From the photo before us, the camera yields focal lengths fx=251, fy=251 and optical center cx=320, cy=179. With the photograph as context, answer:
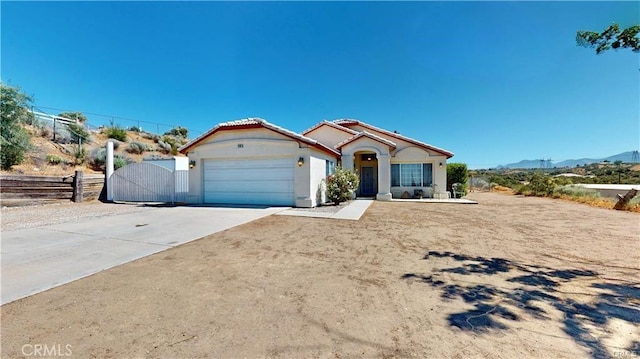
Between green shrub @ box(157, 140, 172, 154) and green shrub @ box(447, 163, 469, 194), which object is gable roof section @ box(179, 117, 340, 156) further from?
green shrub @ box(157, 140, 172, 154)

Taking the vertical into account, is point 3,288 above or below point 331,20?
below

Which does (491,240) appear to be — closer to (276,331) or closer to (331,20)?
(276,331)

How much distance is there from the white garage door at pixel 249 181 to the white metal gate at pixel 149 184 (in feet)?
6.14

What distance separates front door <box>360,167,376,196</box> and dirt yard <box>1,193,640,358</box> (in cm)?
1445

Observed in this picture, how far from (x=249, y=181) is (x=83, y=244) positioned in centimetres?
819

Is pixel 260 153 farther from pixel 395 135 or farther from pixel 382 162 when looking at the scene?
pixel 395 135

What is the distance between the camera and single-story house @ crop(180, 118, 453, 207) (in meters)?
13.2

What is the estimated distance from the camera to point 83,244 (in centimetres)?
620

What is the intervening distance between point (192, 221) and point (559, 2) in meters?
17.0

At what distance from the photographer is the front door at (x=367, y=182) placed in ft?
67.7

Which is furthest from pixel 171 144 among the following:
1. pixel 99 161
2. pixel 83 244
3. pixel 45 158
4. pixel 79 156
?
pixel 83 244

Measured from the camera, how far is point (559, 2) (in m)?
10.3

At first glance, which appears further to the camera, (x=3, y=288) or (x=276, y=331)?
(x=3, y=288)

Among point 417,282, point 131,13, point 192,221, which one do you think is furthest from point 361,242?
point 131,13
